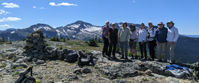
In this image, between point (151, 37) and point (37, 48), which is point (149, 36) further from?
point (37, 48)

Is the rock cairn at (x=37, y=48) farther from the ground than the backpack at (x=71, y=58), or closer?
farther from the ground

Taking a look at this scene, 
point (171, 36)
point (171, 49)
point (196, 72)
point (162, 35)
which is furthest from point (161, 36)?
point (196, 72)

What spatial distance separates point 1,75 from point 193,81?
10.3 metres

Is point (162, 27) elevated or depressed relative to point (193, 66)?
elevated

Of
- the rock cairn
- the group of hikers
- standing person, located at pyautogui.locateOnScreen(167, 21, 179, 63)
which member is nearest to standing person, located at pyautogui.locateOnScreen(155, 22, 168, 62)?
the group of hikers

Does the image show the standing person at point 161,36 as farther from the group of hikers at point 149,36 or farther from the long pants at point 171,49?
the long pants at point 171,49

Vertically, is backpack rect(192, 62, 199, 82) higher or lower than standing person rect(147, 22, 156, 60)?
lower

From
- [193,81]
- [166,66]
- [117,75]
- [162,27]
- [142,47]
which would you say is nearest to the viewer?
[193,81]

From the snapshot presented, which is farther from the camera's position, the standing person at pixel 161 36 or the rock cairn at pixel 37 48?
the rock cairn at pixel 37 48

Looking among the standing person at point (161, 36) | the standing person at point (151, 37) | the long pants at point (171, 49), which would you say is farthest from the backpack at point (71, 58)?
the long pants at point (171, 49)

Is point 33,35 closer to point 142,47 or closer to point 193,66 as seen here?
point 142,47

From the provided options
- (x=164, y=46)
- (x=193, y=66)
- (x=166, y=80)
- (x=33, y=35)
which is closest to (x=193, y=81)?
(x=193, y=66)

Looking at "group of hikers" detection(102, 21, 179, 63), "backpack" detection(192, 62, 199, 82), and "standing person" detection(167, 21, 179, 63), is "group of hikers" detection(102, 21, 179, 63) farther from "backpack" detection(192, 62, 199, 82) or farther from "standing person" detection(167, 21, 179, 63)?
"backpack" detection(192, 62, 199, 82)

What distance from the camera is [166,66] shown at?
7.74m
